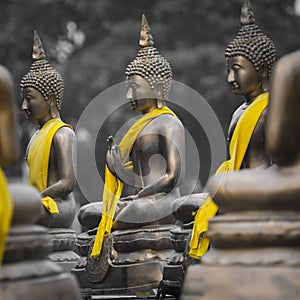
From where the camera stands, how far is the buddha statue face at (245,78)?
5.96 meters

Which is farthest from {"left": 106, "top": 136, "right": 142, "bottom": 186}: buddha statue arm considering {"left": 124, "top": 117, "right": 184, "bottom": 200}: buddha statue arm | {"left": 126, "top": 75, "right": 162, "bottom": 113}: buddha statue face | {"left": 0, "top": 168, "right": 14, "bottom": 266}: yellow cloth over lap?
{"left": 0, "top": 168, "right": 14, "bottom": 266}: yellow cloth over lap

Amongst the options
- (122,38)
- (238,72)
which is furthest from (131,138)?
(122,38)

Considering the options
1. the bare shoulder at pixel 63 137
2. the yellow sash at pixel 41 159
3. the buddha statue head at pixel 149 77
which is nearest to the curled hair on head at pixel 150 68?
the buddha statue head at pixel 149 77

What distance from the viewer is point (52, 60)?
15742 mm

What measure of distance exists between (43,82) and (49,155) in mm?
582

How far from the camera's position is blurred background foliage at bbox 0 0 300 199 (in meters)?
14.5

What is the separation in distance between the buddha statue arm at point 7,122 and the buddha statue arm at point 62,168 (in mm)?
3214

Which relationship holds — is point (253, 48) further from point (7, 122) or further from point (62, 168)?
point (7, 122)

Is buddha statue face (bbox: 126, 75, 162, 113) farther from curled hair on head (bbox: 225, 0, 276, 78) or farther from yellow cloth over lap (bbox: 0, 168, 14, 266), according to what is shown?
yellow cloth over lap (bbox: 0, 168, 14, 266)

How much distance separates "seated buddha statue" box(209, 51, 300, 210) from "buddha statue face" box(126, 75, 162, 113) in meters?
3.29

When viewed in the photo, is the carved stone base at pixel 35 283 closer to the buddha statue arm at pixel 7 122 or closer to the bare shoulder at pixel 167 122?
the buddha statue arm at pixel 7 122

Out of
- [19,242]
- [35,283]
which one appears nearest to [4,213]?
[19,242]

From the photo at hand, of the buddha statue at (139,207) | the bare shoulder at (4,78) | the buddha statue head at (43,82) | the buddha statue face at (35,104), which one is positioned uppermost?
the bare shoulder at (4,78)

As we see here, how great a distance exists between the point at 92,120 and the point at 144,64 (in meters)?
8.16
